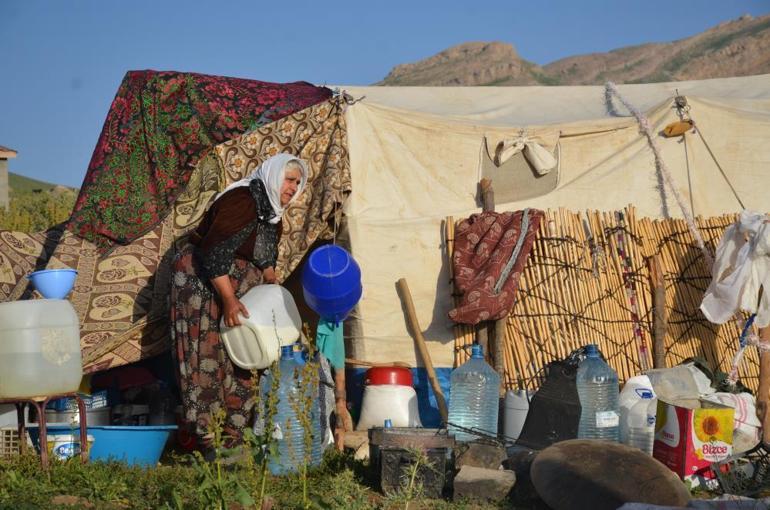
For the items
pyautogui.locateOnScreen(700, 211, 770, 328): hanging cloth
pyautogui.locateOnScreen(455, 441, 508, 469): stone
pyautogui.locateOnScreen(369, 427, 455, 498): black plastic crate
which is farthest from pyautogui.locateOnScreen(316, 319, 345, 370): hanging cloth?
pyautogui.locateOnScreen(700, 211, 770, 328): hanging cloth

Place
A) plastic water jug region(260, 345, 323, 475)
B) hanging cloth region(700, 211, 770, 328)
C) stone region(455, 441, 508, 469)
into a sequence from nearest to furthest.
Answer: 1. stone region(455, 441, 508, 469)
2. plastic water jug region(260, 345, 323, 475)
3. hanging cloth region(700, 211, 770, 328)

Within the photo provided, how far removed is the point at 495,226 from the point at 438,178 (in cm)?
70

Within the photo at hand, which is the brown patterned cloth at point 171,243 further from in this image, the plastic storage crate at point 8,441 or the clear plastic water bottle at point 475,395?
the clear plastic water bottle at point 475,395

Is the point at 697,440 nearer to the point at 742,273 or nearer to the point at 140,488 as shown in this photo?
the point at 742,273

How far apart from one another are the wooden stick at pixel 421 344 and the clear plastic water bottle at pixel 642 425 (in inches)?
43.6

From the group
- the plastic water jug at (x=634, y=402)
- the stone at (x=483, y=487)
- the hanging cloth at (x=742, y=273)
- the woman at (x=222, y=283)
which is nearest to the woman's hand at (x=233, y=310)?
the woman at (x=222, y=283)

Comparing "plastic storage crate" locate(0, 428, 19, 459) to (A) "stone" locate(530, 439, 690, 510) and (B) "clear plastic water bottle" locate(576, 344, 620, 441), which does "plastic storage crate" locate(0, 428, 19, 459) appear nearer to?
(A) "stone" locate(530, 439, 690, 510)

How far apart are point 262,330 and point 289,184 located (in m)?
0.84

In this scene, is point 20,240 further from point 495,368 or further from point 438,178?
point 495,368

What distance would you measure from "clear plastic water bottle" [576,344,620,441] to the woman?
1855 millimetres

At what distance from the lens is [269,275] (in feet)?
18.0

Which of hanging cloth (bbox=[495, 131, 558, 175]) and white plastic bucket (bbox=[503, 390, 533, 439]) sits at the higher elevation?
hanging cloth (bbox=[495, 131, 558, 175])

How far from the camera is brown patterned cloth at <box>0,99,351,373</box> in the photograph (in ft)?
19.1

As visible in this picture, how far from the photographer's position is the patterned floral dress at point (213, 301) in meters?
5.21
